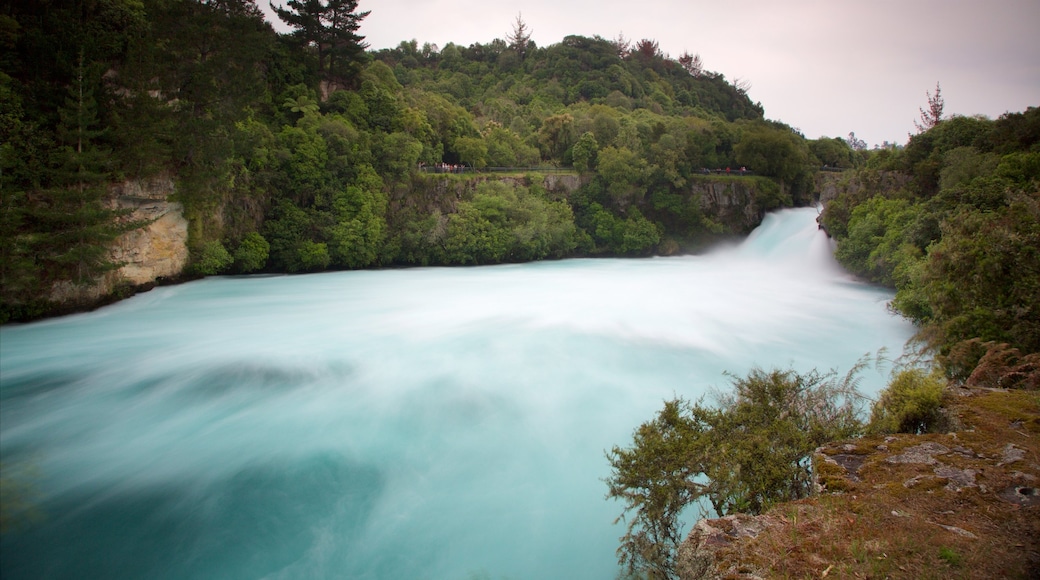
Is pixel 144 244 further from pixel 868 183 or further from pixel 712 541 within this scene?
pixel 868 183

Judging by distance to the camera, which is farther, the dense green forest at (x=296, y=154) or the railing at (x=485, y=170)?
the railing at (x=485, y=170)

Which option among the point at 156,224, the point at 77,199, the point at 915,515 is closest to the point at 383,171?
the point at 156,224

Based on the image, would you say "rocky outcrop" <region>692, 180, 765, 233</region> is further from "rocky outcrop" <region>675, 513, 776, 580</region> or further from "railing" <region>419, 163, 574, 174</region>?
"rocky outcrop" <region>675, 513, 776, 580</region>

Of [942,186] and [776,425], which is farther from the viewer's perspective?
[942,186]

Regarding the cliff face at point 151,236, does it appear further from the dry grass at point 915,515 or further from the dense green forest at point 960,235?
the dense green forest at point 960,235

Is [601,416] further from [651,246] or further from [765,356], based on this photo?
[651,246]

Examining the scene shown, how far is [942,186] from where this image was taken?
794 inches

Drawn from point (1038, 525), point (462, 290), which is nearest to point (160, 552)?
point (1038, 525)

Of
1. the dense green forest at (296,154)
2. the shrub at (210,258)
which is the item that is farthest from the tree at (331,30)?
the shrub at (210,258)

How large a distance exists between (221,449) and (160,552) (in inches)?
109

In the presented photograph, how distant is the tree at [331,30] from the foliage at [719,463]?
3419cm

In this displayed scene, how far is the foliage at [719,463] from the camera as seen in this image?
5.72 m

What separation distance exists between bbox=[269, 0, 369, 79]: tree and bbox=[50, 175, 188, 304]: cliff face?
16090 millimetres

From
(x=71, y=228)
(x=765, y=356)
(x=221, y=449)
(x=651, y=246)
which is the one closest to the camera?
(x=221, y=449)
